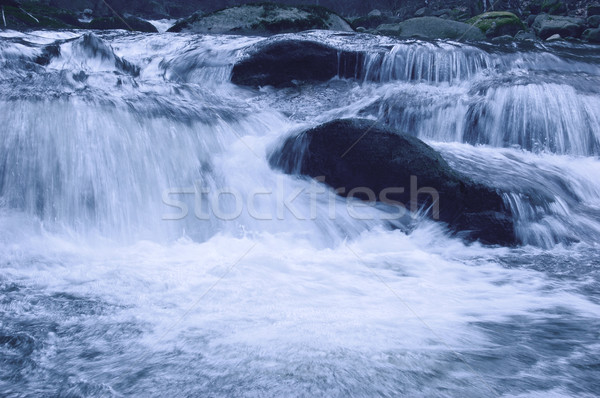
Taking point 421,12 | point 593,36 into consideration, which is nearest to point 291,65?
point 593,36

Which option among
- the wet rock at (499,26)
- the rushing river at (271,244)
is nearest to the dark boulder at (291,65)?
the rushing river at (271,244)

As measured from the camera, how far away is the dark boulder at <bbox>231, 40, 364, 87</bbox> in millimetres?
8367

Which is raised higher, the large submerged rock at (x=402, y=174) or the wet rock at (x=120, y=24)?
the wet rock at (x=120, y=24)

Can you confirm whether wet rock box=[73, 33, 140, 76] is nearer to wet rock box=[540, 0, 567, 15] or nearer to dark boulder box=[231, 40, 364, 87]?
dark boulder box=[231, 40, 364, 87]

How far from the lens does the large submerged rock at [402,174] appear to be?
474 centimetres

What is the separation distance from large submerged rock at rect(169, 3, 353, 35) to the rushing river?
4.04m

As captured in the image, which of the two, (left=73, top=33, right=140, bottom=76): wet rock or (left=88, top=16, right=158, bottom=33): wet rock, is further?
(left=88, top=16, right=158, bottom=33): wet rock

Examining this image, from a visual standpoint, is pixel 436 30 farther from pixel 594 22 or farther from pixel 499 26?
pixel 594 22

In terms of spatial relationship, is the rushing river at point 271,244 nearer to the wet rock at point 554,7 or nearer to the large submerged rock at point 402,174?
the large submerged rock at point 402,174

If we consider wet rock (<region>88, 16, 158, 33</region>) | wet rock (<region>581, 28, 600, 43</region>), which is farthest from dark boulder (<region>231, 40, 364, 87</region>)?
wet rock (<region>88, 16, 158, 33</region>)

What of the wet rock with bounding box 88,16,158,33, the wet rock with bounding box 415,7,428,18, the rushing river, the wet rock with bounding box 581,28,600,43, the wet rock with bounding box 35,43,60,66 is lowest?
the rushing river

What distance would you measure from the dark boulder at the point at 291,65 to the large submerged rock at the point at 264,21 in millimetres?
3985

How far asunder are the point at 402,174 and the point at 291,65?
13.6 ft

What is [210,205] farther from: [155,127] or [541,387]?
[541,387]
